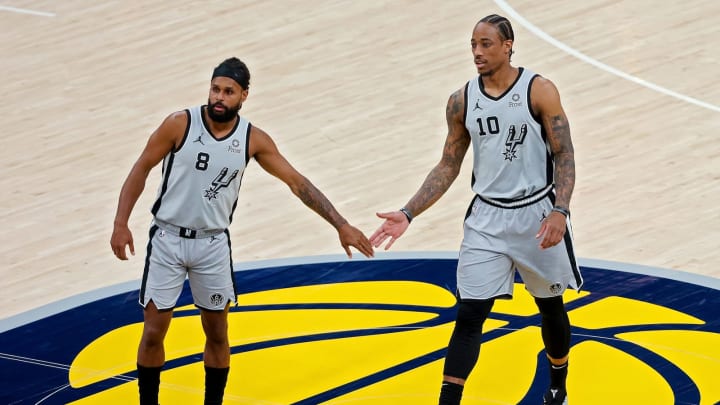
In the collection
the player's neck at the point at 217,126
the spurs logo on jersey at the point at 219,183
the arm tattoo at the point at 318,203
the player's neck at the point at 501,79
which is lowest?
the arm tattoo at the point at 318,203

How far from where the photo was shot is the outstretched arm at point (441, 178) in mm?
6648

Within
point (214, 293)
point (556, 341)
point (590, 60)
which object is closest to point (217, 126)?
→ point (214, 293)

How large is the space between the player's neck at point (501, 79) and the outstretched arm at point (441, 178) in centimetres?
14

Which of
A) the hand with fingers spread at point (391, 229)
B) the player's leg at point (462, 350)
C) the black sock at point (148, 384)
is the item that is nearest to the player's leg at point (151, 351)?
the black sock at point (148, 384)

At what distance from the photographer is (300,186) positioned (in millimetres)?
6621

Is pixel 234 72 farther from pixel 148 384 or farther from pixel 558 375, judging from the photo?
pixel 558 375

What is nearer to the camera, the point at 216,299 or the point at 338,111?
the point at 216,299

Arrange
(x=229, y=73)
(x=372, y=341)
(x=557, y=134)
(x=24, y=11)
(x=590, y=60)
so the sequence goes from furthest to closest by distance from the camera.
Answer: (x=24, y=11) < (x=590, y=60) < (x=372, y=341) < (x=557, y=134) < (x=229, y=73)

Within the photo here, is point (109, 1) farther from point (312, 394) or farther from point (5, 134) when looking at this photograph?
point (312, 394)

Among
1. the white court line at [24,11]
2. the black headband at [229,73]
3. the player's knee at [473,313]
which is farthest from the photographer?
the white court line at [24,11]

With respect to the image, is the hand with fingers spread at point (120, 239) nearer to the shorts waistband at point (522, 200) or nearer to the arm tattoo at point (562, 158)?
the shorts waistband at point (522, 200)

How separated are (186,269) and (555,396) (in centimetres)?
191

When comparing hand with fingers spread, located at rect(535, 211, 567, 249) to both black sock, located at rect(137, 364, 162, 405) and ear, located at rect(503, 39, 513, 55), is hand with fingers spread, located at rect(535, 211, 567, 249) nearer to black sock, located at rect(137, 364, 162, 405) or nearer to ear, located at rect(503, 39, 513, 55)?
ear, located at rect(503, 39, 513, 55)

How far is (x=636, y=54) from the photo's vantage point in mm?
13000
